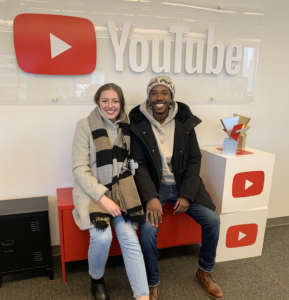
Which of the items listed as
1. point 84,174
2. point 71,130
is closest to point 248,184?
point 84,174

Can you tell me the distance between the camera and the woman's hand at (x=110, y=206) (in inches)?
63.3

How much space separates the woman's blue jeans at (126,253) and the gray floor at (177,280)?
0.29 metres

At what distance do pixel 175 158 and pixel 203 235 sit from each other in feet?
1.92

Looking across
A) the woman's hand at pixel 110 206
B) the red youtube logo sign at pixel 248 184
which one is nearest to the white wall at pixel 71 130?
the red youtube logo sign at pixel 248 184

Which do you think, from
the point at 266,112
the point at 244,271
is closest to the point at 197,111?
the point at 266,112

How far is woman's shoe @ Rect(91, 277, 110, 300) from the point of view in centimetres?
167

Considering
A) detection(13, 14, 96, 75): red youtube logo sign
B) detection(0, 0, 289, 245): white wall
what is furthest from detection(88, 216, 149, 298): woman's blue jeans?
detection(13, 14, 96, 75): red youtube logo sign

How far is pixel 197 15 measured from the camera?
2.09 m

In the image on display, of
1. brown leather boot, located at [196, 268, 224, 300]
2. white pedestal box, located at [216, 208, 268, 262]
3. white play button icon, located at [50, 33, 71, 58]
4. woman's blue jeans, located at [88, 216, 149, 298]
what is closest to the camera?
woman's blue jeans, located at [88, 216, 149, 298]

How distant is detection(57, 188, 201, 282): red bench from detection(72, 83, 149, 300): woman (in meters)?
0.16

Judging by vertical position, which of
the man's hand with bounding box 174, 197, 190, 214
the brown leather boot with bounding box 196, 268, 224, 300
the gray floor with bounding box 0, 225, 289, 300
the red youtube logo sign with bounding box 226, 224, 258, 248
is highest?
the man's hand with bounding box 174, 197, 190, 214

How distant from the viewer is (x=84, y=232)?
→ 1.83m

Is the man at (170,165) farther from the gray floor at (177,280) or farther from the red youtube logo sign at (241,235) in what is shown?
the red youtube logo sign at (241,235)

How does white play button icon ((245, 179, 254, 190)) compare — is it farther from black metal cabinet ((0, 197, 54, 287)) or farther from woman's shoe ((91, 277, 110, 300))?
black metal cabinet ((0, 197, 54, 287))
